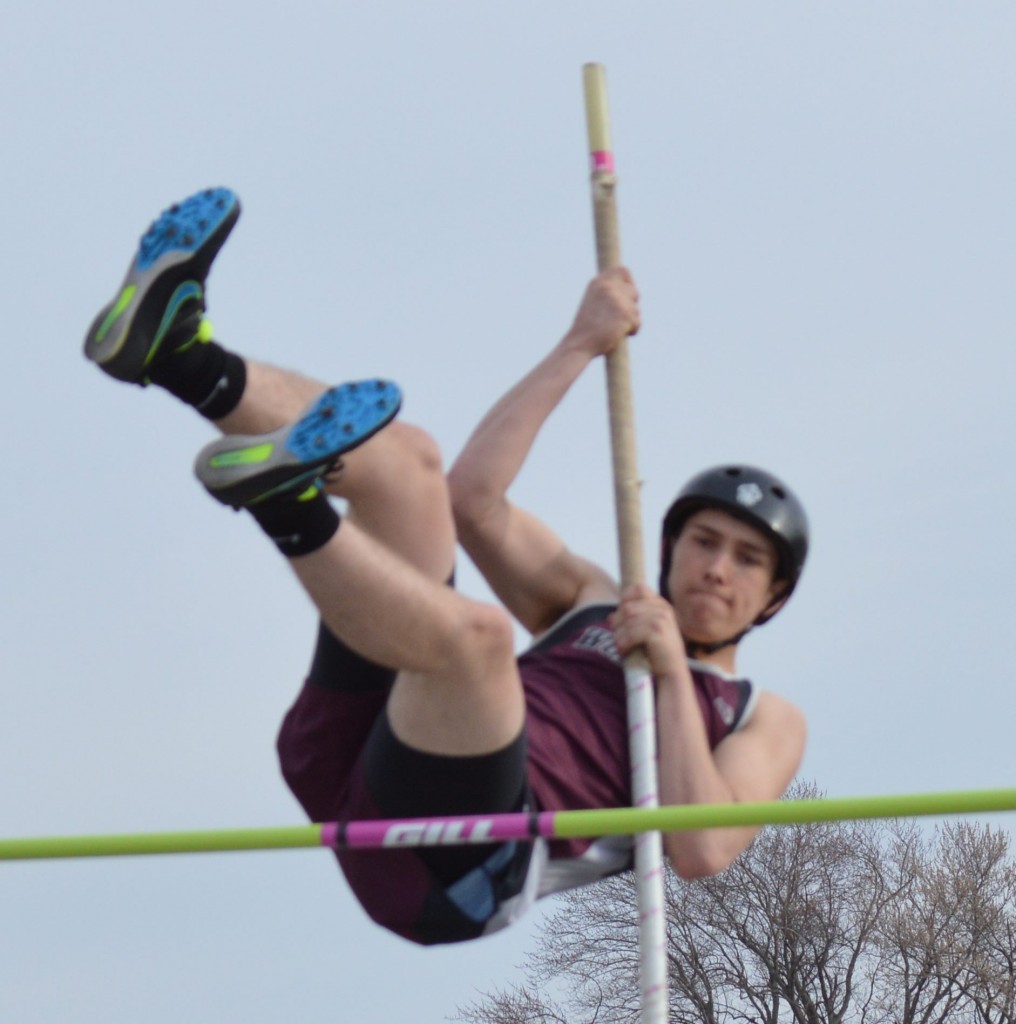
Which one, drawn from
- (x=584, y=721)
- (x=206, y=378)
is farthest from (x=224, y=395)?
(x=584, y=721)

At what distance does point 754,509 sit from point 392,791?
1.38 m

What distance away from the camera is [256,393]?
353cm

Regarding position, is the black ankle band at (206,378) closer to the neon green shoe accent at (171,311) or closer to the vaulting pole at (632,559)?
the neon green shoe accent at (171,311)

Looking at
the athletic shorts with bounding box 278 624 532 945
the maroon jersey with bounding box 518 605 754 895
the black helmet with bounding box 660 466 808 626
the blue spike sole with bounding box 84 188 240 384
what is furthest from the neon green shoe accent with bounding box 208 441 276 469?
the black helmet with bounding box 660 466 808 626

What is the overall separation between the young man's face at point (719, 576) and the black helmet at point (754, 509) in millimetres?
25

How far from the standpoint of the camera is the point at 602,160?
4.97 m

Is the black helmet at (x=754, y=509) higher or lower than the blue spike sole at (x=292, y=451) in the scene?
higher

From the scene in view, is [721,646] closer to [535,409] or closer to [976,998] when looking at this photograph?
[535,409]

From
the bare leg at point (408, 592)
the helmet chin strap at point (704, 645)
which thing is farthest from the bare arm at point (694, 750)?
the bare leg at point (408, 592)

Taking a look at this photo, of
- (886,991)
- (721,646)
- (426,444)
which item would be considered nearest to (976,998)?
(886,991)

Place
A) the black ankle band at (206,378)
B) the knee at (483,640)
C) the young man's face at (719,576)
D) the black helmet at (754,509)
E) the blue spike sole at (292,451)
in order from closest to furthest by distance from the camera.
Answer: the blue spike sole at (292,451)
the knee at (483,640)
the black ankle band at (206,378)
the young man's face at (719,576)
the black helmet at (754,509)

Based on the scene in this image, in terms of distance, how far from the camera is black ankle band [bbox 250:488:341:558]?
3139 millimetres

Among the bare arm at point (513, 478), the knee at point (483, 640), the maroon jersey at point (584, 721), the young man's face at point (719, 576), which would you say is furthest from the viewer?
the young man's face at point (719, 576)

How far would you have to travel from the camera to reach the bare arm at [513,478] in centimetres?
438
